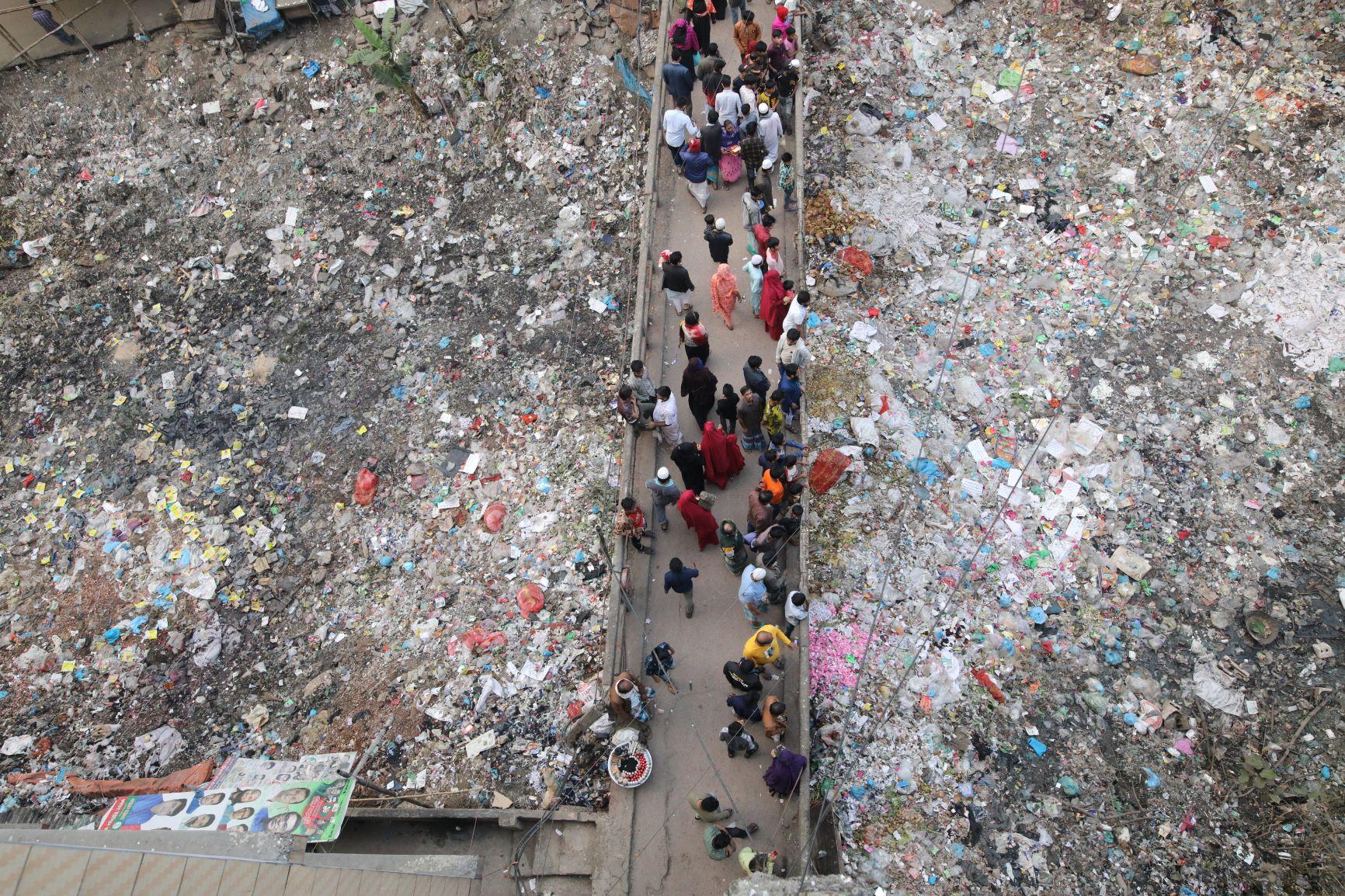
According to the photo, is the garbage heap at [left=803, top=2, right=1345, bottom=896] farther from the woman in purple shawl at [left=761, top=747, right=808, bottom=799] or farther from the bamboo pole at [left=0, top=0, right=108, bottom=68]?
the bamboo pole at [left=0, top=0, right=108, bottom=68]

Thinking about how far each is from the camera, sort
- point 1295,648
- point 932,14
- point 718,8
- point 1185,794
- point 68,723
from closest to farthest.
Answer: point 1185,794, point 1295,648, point 68,723, point 718,8, point 932,14

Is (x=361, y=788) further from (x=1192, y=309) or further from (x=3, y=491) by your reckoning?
(x=1192, y=309)

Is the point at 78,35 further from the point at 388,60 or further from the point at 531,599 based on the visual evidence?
the point at 531,599

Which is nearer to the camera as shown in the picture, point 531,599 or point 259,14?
point 531,599

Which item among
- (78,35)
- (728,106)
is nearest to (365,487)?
(728,106)

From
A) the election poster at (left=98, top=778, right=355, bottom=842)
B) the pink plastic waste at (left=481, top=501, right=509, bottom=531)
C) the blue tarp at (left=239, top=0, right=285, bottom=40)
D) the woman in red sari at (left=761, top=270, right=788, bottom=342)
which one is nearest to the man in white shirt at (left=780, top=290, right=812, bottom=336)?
the woman in red sari at (left=761, top=270, right=788, bottom=342)

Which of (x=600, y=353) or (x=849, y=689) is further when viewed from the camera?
(x=600, y=353)

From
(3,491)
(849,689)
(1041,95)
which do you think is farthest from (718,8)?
(3,491)
